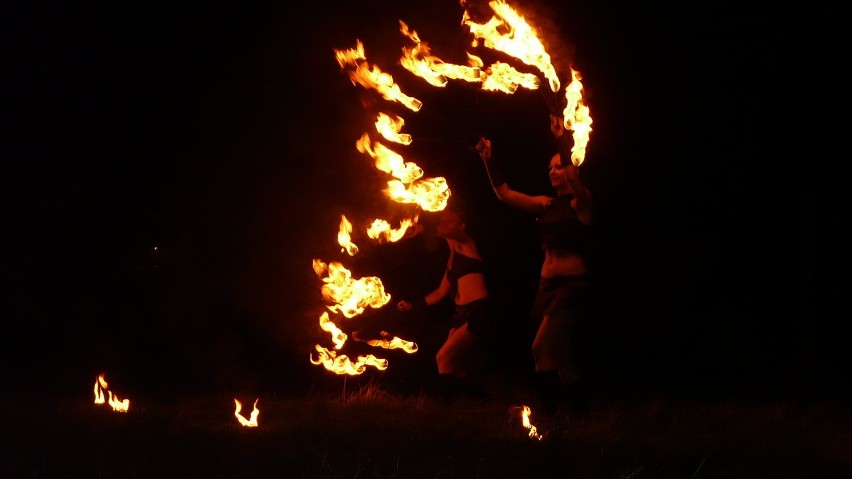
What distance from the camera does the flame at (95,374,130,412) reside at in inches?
312

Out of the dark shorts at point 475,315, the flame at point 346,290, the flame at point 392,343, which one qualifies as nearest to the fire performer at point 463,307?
the dark shorts at point 475,315

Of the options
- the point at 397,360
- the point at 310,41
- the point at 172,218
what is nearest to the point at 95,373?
the point at 172,218

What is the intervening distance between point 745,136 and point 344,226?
3.94m

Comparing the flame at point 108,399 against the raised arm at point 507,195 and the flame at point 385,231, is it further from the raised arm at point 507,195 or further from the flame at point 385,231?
the raised arm at point 507,195

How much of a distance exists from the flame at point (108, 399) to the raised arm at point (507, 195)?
3118 millimetres

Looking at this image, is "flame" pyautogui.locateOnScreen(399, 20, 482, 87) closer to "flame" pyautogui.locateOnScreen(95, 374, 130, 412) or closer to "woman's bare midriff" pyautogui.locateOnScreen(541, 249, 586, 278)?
"woman's bare midriff" pyautogui.locateOnScreen(541, 249, 586, 278)

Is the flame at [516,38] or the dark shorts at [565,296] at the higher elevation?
the flame at [516,38]

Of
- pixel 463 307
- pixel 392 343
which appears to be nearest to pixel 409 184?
pixel 463 307

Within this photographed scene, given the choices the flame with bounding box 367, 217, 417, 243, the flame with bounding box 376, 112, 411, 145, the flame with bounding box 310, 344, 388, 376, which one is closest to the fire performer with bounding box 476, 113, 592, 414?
the flame with bounding box 367, 217, 417, 243

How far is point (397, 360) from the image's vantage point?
10000 millimetres

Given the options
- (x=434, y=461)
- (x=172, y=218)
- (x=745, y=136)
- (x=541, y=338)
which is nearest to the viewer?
(x=434, y=461)

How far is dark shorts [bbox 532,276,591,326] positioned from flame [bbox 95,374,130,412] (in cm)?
310

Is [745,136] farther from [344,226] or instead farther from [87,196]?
[87,196]

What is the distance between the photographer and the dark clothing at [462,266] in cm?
808
